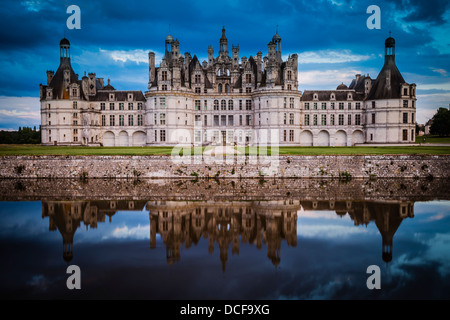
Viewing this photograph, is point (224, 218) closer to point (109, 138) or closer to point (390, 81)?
point (109, 138)

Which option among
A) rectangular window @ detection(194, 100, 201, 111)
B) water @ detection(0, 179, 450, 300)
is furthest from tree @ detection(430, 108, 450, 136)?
water @ detection(0, 179, 450, 300)

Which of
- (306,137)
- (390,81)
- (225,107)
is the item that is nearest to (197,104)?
(225,107)

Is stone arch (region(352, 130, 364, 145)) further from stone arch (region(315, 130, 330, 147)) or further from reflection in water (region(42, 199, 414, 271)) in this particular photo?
reflection in water (region(42, 199, 414, 271))

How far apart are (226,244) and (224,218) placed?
338cm

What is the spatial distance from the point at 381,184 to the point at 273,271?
61.3 feet

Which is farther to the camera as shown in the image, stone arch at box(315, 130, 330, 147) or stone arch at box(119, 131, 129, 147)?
stone arch at box(119, 131, 129, 147)

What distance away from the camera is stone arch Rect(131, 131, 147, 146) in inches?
2140

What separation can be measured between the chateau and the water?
28280mm

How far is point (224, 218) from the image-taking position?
50.3ft

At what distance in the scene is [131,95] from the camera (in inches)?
2127

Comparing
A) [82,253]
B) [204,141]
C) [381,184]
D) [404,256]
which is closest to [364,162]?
[381,184]

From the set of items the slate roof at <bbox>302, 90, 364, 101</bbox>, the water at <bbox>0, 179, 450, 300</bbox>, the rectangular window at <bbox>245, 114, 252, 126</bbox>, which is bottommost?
the water at <bbox>0, 179, 450, 300</bbox>

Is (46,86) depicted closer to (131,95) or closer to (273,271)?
(131,95)

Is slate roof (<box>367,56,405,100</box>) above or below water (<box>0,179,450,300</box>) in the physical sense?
above
